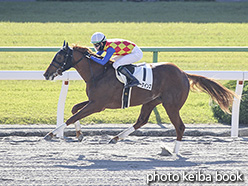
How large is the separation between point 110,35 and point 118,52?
27.2 ft

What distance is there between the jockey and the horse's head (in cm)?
32

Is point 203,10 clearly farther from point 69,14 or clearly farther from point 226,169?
point 226,169

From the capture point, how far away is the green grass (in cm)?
822

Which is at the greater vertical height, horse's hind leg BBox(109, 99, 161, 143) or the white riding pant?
the white riding pant

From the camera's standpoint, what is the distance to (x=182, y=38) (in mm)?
14859

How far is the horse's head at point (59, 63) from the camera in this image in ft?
20.1

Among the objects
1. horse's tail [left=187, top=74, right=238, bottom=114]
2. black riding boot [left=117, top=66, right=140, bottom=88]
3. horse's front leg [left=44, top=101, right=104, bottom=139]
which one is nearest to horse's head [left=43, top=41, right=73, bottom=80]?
horse's front leg [left=44, top=101, right=104, bottom=139]

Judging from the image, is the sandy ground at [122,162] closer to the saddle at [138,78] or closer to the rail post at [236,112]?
the rail post at [236,112]

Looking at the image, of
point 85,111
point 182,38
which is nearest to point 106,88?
point 85,111

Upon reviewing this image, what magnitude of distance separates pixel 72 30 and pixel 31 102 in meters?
7.22

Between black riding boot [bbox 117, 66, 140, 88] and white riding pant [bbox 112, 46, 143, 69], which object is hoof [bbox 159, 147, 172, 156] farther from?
white riding pant [bbox 112, 46, 143, 69]

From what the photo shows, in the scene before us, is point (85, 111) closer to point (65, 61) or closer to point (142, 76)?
point (65, 61)

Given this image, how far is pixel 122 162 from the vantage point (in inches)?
218

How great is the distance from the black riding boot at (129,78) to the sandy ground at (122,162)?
84cm
